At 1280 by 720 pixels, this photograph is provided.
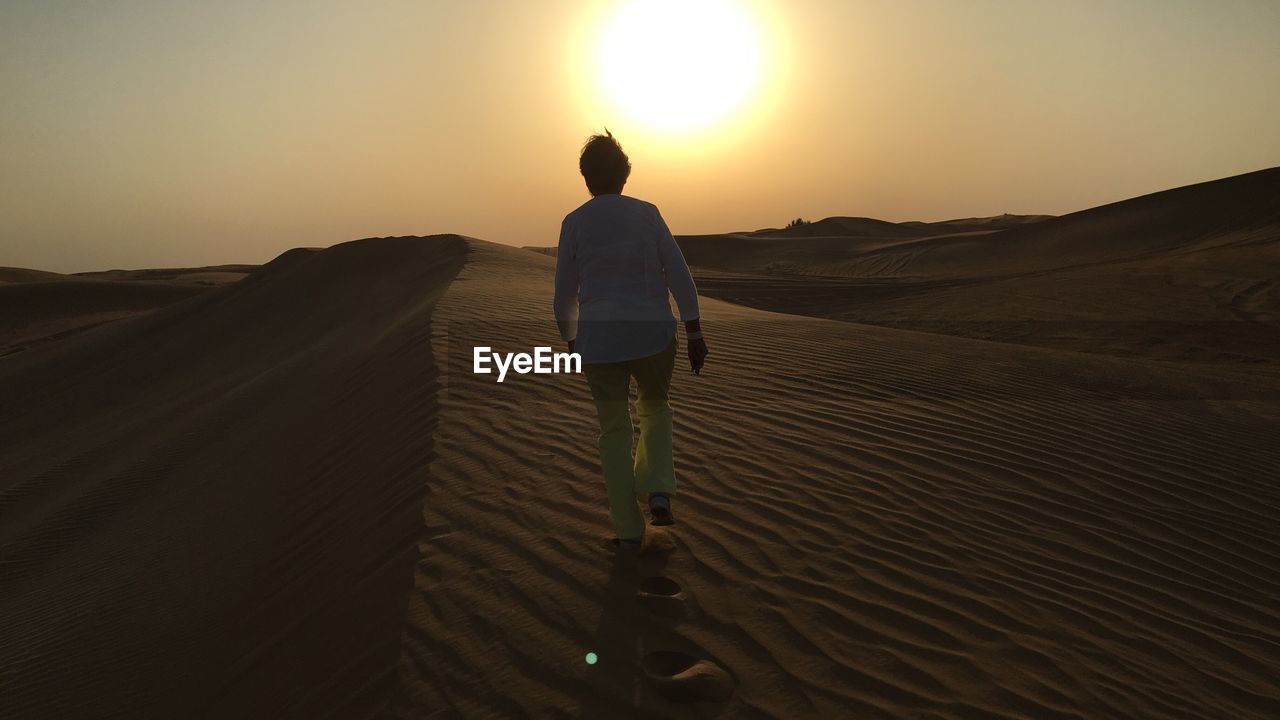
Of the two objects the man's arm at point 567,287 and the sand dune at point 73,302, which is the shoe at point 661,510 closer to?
the man's arm at point 567,287

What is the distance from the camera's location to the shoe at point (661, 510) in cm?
352

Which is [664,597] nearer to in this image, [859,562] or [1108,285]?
[859,562]

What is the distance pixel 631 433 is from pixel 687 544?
0.64 metres

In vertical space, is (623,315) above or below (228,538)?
above

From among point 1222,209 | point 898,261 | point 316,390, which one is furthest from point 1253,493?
point 898,261

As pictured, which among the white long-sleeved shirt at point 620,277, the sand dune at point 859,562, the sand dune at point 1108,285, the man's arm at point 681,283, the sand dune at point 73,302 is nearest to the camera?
the sand dune at point 859,562

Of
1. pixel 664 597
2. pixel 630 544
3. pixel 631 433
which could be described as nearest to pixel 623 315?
pixel 631 433

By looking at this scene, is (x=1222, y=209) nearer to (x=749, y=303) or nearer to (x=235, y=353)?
(x=749, y=303)

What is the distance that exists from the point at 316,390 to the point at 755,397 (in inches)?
176

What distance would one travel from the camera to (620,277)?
3469mm

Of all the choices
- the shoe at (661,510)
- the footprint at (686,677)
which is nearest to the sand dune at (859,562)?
the footprint at (686,677)

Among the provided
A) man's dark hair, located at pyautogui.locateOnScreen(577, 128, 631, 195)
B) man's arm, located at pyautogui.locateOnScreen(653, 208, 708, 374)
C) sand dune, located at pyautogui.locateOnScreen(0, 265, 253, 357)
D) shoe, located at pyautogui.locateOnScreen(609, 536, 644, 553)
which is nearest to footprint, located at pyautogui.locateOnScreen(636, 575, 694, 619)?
shoe, located at pyautogui.locateOnScreen(609, 536, 644, 553)

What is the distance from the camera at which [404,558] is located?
344cm

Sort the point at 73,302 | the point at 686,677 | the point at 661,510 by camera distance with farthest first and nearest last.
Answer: the point at 73,302
the point at 661,510
the point at 686,677
